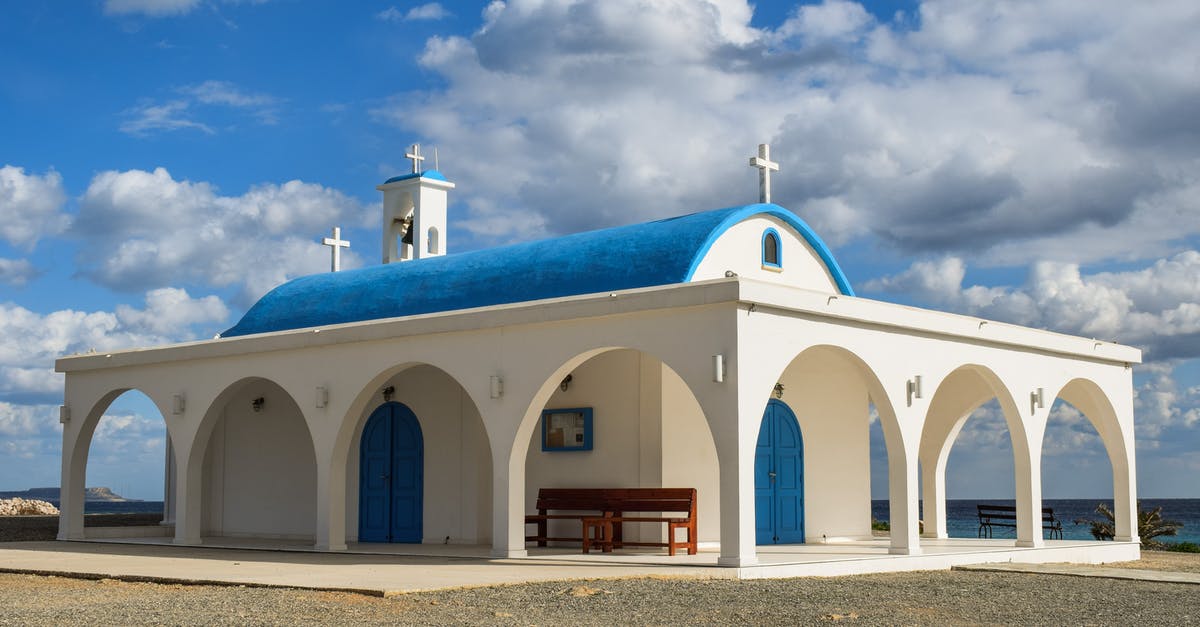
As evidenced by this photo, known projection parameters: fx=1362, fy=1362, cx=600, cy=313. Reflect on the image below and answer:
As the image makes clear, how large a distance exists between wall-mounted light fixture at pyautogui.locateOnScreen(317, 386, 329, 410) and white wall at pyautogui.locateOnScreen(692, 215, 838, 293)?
17.1ft

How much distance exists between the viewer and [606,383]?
57.9 feet

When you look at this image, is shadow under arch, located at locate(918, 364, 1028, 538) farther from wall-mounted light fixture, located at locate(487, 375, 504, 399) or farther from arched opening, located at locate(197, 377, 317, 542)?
arched opening, located at locate(197, 377, 317, 542)

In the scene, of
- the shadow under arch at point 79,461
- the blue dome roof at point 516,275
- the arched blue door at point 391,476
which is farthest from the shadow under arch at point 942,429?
the shadow under arch at point 79,461

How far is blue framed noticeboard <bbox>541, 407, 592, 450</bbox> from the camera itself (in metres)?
17.8

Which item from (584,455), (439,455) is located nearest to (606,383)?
(584,455)

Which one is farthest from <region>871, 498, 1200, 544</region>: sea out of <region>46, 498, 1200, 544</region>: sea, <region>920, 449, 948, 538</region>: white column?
<region>920, 449, 948, 538</region>: white column

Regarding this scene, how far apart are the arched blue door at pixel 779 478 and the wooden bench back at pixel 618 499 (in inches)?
77.8

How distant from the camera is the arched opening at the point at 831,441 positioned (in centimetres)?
1869

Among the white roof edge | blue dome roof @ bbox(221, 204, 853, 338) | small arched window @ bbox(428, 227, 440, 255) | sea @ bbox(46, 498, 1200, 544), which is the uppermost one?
small arched window @ bbox(428, 227, 440, 255)

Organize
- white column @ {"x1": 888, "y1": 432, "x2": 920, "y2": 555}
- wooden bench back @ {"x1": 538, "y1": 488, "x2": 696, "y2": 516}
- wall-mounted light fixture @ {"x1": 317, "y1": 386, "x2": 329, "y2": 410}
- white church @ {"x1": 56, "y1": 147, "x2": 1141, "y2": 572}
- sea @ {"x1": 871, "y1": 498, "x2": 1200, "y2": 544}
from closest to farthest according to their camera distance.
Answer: white church @ {"x1": 56, "y1": 147, "x2": 1141, "y2": 572} → white column @ {"x1": 888, "y1": 432, "x2": 920, "y2": 555} → wooden bench back @ {"x1": 538, "y1": 488, "x2": 696, "y2": 516} → wall-mounted light fixture @ {"x1": 317, "y1": 386, "x2": 329, "y2": 410} → sea @ {"x1": 871, "y1": 498, "x2": 1200, "y2": 544}

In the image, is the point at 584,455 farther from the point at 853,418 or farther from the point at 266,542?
the point at 266,542

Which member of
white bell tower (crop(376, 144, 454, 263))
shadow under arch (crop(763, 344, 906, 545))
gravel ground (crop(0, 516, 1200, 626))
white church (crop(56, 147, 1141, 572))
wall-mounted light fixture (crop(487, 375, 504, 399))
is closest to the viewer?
gravel ground (crop(0, 516, 1200, 626))

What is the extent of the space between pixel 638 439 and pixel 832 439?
3.31m

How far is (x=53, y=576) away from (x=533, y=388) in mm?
5582
